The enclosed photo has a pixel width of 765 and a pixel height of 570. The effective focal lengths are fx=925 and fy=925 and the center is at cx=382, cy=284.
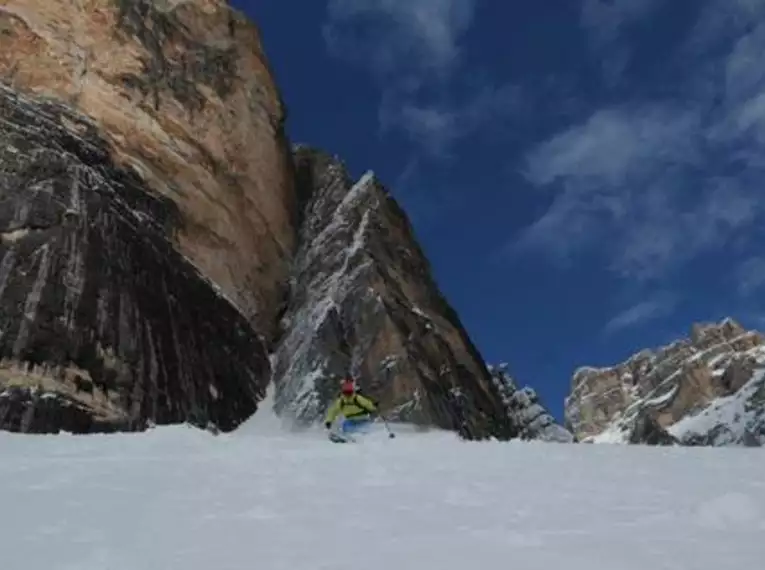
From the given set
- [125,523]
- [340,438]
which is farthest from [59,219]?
[125,523]

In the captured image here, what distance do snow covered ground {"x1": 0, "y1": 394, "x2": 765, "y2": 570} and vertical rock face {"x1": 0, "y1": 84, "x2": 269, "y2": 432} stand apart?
3117cm

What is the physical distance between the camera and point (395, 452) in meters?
15.1

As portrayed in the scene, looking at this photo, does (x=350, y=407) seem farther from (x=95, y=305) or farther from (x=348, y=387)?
(x=95, y=305)

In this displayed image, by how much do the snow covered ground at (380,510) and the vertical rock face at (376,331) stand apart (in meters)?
41.6

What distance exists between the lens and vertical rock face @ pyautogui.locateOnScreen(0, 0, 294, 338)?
2564 inches

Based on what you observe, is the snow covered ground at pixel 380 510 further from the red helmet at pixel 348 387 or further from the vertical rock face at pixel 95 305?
the vertical rock face at pixel 95 305

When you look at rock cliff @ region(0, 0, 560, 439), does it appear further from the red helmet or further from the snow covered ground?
the snow covered ground

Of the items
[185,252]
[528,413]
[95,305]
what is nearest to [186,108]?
[185,252]

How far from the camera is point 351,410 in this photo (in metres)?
23.8

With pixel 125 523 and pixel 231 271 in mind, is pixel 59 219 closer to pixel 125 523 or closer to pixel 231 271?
pixel 231 271

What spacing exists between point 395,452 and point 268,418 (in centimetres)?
4282

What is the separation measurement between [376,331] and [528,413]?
26.1 meters

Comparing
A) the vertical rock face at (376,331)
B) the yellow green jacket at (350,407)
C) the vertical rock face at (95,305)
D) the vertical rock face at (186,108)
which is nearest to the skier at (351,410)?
the yellow green jacket at (350,407)

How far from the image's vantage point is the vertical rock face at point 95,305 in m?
Answer: 44.1
